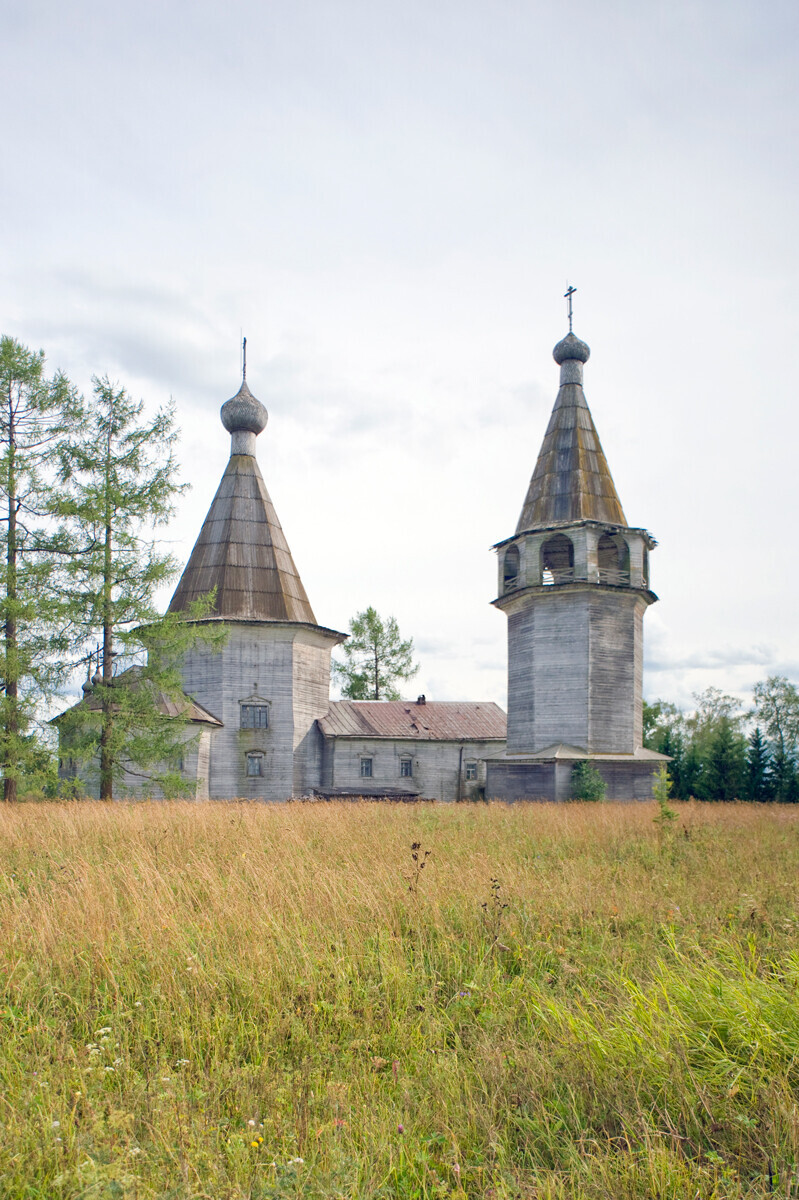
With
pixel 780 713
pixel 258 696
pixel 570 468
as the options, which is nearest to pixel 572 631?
pixel 570 468

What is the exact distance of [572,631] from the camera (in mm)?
23250

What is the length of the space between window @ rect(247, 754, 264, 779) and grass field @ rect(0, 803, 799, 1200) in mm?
17426

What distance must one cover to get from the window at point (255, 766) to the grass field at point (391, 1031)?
17.4 metres

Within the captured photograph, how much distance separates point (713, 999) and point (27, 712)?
14.7 m

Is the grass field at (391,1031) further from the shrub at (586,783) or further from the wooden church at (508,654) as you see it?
the wooden church at (508,654)

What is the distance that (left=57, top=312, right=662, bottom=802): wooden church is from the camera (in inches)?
902

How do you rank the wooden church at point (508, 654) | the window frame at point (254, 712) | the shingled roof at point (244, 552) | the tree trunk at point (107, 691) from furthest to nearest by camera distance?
1. the shingled roof at point (244, 552)
2. the window frame at point (254, 712)
3. the wooden church at point (508, 654)
4. the tree trunk at point (107, 691)

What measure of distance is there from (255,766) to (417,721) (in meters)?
7.73

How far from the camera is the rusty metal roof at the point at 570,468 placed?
980 inches

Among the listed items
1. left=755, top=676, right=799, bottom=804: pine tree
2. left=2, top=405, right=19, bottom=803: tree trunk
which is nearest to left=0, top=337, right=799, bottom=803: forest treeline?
left=2, top=405, right=19, bottom=803: tree trunk

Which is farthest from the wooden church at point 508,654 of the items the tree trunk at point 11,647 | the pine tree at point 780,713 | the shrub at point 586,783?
the pine tree at point 780,713

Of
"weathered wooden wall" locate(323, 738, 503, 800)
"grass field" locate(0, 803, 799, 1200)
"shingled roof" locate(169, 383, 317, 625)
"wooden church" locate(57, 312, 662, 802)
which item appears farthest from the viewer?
"weathered wooden wall" locate(323, 738, 503, 800)

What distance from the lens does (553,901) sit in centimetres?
567

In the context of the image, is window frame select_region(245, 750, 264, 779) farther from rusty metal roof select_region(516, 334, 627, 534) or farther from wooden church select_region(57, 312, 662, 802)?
rusty metal roof select_region(516, 334, 627, 534)
